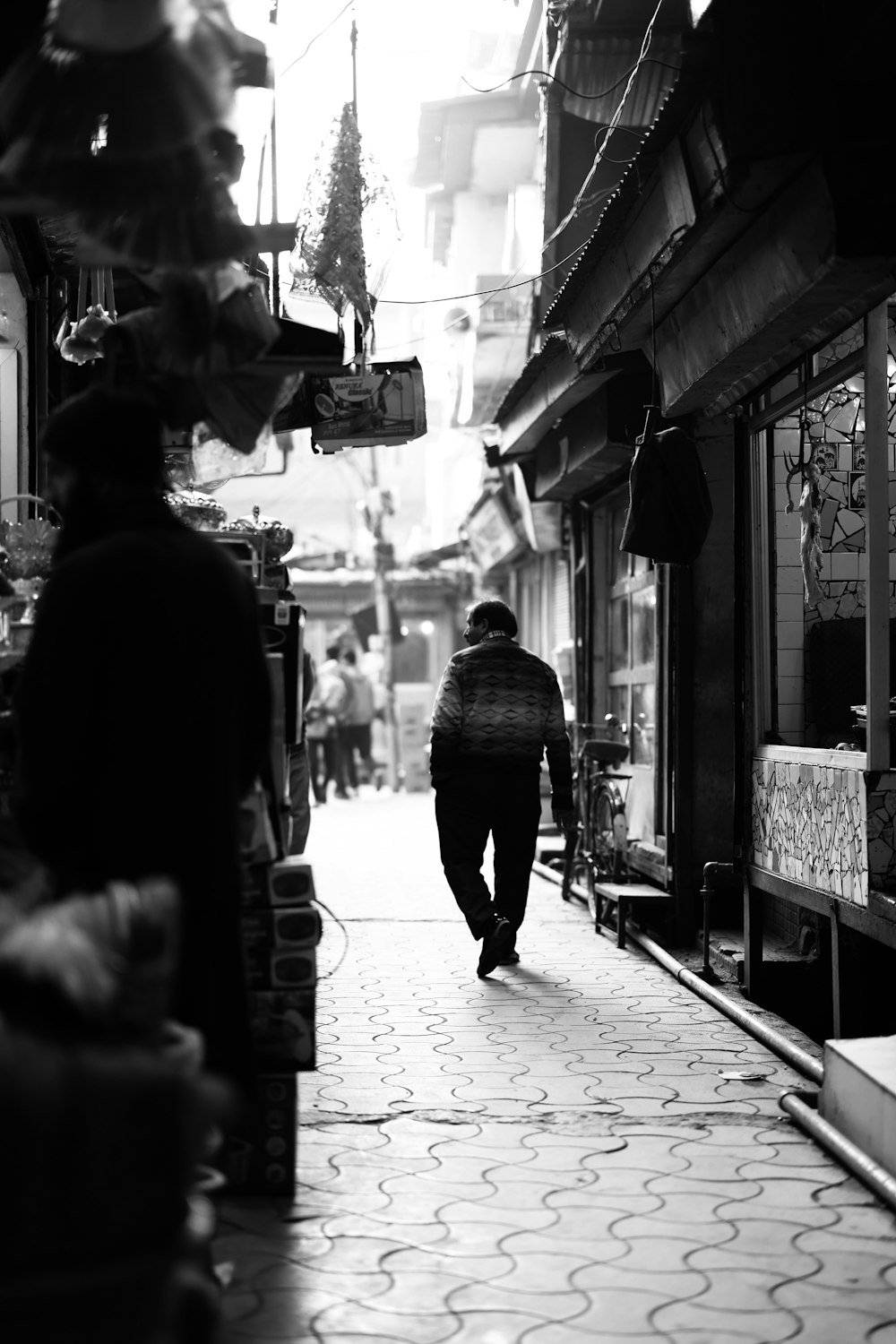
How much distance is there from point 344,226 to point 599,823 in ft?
16.8

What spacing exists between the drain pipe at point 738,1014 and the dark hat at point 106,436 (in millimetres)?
3668

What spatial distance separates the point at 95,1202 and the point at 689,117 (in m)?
5.72

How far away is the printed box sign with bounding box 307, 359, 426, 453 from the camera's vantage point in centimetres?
827

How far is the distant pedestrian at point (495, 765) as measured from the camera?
28.8 ft

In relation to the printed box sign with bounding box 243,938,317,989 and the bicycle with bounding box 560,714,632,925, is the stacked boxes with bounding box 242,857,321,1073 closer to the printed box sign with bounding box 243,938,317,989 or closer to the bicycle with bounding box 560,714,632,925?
the printed box sign with bounding box 243,938,317,989

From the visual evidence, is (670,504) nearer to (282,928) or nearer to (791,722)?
(791,722)

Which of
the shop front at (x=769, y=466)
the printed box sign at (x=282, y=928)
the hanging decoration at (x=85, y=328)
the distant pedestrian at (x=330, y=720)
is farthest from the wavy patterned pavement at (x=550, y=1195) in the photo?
the distant pedestrian at (x=330, y=720)

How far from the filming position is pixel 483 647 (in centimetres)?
895

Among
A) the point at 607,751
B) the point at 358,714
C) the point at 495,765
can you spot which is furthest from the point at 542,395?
the point at 358,714

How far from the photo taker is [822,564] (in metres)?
8.44

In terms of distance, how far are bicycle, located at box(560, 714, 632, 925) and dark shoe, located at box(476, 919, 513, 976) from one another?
1.99 metres

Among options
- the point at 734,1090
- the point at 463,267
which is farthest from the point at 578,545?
the point at 463,267

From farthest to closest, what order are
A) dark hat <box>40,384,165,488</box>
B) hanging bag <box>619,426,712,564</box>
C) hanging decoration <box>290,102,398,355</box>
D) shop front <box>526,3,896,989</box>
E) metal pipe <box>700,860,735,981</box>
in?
metal pipe <box>700,860,735,981</box> → hanging bag <box>619,426,712,564</box> → hanging decoration <box>290,102,398,355</box> → shop front <box>526,3,896,989</box> → dark hat <box>40,384,165,488</box>

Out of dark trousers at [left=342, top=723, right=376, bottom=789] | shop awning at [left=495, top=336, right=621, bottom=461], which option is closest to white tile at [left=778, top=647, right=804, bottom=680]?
shop awning at [left=495, top=336, right=621, bottom=461]
